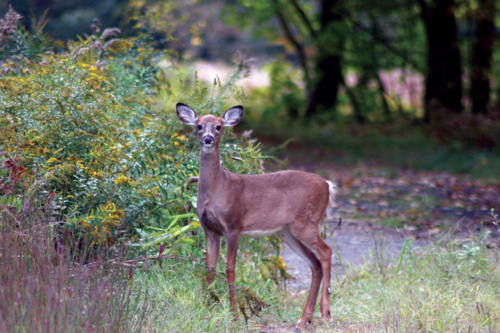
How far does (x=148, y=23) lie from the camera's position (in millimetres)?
7465

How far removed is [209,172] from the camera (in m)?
5.00

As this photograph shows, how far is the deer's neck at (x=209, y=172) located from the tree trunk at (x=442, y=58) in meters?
14.2

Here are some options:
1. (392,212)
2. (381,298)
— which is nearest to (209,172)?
(381,298)

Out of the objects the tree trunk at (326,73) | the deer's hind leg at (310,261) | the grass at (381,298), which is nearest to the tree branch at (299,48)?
the tree trunk at (326,73)

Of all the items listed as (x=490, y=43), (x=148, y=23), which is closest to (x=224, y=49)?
(x=490, y=43)

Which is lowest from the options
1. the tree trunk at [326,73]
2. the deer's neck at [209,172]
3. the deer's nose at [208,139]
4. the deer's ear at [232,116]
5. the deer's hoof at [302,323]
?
the tree trunk at [326,73]

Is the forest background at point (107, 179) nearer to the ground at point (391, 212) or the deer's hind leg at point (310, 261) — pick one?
the deer's hind leg at point (310, 261)

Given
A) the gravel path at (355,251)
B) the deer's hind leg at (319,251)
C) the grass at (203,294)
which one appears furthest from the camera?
the gravel path at (355,251)

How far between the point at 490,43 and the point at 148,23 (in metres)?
14.2

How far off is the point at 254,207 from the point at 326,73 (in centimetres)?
1772

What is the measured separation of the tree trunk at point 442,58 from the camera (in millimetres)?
18312

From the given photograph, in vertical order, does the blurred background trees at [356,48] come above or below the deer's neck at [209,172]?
below

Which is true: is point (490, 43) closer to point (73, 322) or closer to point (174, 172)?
point (174, 172)

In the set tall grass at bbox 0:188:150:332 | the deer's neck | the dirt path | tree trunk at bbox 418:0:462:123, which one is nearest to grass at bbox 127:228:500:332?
the dirt path
